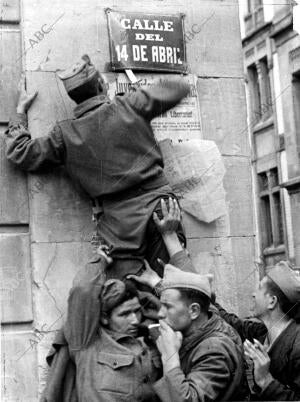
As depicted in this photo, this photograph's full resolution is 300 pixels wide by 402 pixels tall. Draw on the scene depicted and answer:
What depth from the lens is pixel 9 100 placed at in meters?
7.07

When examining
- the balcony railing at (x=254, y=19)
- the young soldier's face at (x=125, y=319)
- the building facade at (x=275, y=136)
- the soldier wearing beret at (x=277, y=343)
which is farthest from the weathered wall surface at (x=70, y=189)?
the balcony railing at (x=254, y=19)

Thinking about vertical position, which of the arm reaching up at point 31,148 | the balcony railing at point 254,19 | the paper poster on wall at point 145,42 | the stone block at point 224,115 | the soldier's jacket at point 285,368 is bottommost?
the soldier's jacket at point 285,368

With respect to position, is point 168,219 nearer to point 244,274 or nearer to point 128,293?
point 128,293

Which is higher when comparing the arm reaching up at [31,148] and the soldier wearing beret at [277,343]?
the arm reaching up at [31,148]

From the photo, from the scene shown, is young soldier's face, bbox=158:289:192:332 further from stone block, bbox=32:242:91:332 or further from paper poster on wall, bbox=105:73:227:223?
paper poster on wall, bbox=105:73:227:223

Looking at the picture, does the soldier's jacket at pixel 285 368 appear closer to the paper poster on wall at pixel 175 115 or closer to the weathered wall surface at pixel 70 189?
the weathered wall surface at pixel 70 189

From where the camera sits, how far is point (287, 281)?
6.46 m

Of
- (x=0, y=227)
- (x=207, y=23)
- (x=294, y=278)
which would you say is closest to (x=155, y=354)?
(x=294, y=278)

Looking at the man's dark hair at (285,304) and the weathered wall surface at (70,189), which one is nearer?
the man's dark hair at (285,304)

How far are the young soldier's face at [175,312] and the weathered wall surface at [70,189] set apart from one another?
0.97 meters

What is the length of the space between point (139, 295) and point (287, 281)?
37.5 inches

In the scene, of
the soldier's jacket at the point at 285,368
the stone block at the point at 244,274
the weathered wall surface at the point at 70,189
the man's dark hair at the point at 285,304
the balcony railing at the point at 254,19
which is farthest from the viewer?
the balcony railing at the point at 254,19

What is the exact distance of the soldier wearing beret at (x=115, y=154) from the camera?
22.0 feet

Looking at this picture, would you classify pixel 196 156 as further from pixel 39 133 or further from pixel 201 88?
pixel 39 133
